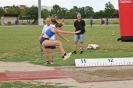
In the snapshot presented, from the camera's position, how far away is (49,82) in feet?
27.6

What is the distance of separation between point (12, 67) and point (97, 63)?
2924 mm

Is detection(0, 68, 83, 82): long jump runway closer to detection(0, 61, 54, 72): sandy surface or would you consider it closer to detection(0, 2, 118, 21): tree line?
detection(0, 61, 54, 72): sandy surface

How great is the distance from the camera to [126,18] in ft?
68.4

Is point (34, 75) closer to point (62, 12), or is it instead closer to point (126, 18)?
point (126, 18)

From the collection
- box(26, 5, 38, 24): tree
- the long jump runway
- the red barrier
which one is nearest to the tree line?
box(26, 5, 38, 24): tree

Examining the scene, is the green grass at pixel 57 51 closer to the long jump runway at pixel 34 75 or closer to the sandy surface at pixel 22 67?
the sandy surface at pixel 22 67

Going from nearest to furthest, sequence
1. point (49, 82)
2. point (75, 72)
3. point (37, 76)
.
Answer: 1. point (49, 82)
2. point (37, 76)
3. point (75, 72)

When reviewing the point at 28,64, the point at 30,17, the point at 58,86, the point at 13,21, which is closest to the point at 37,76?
the point at 58,86

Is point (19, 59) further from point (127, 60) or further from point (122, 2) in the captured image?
point (122, 2)

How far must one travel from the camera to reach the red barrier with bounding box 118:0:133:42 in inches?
810

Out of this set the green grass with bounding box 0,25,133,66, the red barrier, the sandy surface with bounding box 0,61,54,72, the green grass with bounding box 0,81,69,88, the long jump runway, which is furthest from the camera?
the red barrier

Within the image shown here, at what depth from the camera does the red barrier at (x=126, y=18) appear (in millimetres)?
20578

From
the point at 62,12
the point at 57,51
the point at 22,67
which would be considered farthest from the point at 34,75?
the point at 62,12

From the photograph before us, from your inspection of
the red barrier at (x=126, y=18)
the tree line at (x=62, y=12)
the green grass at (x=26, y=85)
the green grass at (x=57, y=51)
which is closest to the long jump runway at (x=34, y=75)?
the green grass at (x=26, y=85)
